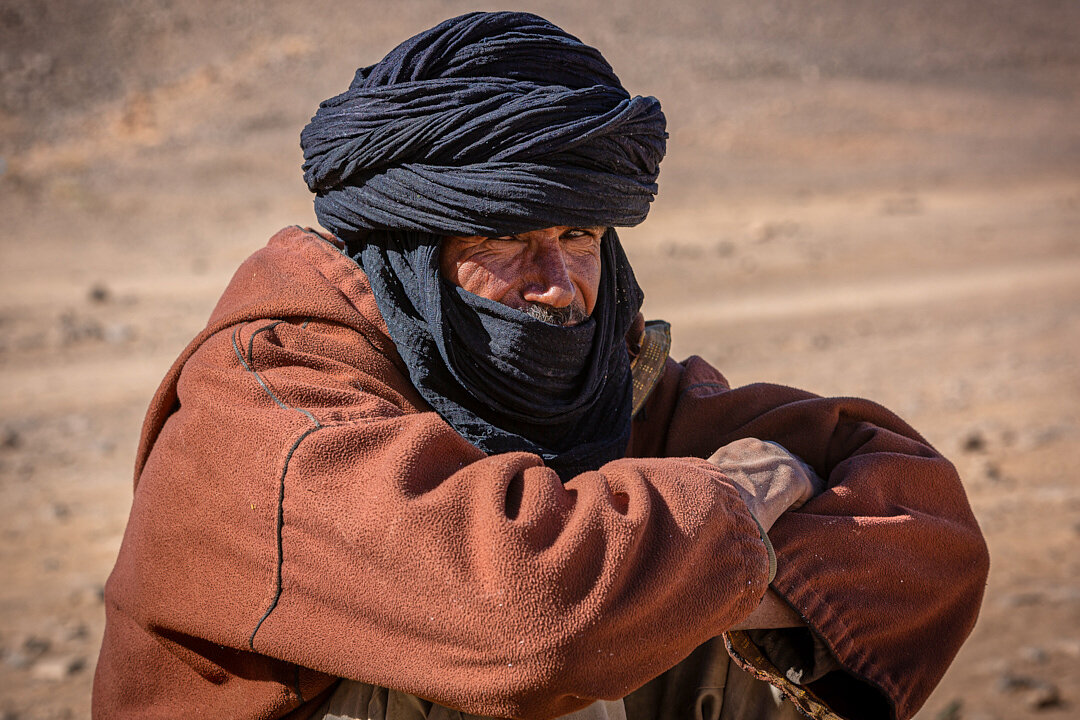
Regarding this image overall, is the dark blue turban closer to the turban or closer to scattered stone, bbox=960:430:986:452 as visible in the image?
the turban

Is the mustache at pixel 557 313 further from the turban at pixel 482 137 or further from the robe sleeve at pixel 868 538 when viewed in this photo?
the robe sleeve at pixel 868 538

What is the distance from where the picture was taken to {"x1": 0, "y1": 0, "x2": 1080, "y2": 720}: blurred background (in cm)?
555

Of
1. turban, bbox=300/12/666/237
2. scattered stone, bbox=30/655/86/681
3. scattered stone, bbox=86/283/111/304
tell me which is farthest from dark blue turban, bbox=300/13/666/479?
scattered stone, bbox=86/283/111/304

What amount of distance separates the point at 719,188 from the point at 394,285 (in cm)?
1408

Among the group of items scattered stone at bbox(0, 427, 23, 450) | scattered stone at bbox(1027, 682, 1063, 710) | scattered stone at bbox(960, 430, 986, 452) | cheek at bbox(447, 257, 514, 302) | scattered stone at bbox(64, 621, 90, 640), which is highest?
cheek at bbox(447, 257, 514, 302)

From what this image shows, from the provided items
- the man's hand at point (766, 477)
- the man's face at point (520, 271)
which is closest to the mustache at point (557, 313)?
the man's face at point (520, 271)

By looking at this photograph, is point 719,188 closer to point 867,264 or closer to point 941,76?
point 867,264

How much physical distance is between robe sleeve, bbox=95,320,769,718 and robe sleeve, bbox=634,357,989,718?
0.78 feet

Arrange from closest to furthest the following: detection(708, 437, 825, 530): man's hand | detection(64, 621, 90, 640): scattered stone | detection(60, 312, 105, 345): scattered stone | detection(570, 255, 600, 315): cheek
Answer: detection(708, 437, 825, 530): man's hand < detection(570, 255, 600, 315): cheek < detection(64, 621, 90, 640): scattered stone < detection(60, 312, 105, 345): scattered stone

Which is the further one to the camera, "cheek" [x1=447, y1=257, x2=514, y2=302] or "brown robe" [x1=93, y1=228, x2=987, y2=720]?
"cheek" [x1=447, y1=257, x2=514, y2=302]

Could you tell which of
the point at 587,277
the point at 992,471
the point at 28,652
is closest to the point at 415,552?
the point at 587,277

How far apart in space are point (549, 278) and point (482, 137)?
1.05 ft

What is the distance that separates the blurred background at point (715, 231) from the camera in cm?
555

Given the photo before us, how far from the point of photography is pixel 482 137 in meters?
2.29
